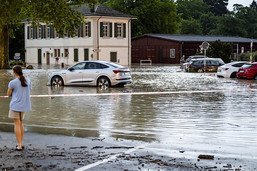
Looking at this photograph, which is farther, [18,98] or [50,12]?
[50,12]

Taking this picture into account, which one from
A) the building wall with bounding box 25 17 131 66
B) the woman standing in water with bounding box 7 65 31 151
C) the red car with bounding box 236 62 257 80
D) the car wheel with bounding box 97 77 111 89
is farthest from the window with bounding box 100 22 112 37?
the woman standing in water with bounding box 7 65 31 151

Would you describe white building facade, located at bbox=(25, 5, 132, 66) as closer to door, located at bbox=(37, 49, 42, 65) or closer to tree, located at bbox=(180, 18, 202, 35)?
door, located at bbox=(37, 49, 42, 65)

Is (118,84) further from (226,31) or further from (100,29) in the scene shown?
(226,31)

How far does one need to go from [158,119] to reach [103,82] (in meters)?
13.8

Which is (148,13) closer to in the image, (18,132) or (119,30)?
(119,30)

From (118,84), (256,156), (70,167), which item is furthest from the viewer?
(118,84)

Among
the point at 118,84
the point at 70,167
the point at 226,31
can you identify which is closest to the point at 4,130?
the point at 70,167

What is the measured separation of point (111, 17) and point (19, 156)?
6622cm

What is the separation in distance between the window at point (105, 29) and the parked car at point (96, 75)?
45336 millimetres

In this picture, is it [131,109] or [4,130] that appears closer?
[4,130]

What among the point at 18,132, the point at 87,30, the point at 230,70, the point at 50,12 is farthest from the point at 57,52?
the point at 18,132

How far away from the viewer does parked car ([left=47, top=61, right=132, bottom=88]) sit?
28.5 meters

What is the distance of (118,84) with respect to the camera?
28969 mm

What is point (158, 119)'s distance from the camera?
49.4 feet
